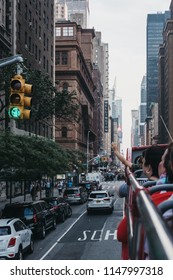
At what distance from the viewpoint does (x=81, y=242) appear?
69.5 ft

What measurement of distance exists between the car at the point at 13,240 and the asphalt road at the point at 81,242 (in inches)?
39.3

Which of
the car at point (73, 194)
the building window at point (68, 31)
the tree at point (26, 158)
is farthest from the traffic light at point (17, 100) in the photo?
the building window at point (68, 31)

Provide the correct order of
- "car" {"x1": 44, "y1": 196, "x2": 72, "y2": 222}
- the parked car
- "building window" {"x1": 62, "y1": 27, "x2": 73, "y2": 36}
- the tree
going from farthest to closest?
"building window" {"x1": 62, "y1": 27, "x2": 73, "y2": 36}, "car" {"x1": 44, "y1": 196, "x2": 72, "y2": 222}, the tree, the parked car

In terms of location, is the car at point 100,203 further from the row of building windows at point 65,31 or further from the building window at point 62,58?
the row of building windows at point 65,31

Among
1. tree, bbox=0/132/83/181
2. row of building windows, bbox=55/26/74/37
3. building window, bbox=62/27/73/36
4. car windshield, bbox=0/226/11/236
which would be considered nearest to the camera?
car windshield, bbox=0/226/11/236

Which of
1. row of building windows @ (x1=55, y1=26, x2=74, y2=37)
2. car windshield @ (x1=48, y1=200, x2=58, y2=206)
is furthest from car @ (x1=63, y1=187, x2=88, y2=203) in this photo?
row of building windows @ (x1=55, y1=26, x2=74, y2=37)

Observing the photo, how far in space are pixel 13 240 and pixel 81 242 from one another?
19.2 feet

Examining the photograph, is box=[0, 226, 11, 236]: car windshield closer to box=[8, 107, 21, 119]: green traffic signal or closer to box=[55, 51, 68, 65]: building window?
box=[8, 107, 21, 119]: green traffic signal

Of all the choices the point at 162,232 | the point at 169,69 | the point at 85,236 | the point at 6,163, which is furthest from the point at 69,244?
the point at 169,69

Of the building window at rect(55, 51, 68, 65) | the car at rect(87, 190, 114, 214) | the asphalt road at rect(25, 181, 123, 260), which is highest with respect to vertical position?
the building window at rect(55, 51, 68, 65)

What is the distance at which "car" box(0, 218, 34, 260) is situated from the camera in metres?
15.6

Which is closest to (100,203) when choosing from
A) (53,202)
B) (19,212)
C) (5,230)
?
(53,202)

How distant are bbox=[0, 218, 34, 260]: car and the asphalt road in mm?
999

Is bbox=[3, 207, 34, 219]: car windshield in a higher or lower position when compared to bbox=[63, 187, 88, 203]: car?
higher
